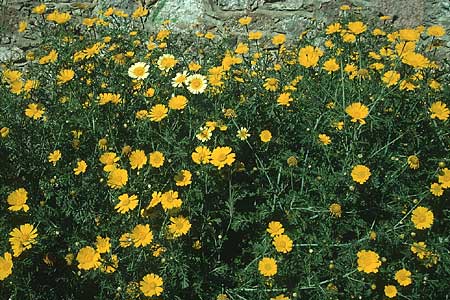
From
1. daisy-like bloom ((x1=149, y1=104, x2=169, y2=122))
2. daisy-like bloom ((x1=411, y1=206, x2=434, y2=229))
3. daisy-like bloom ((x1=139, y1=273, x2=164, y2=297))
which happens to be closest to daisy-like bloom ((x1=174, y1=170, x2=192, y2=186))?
daisy-like bloom ((x1=149, y1=104, x2=169, y2=122))

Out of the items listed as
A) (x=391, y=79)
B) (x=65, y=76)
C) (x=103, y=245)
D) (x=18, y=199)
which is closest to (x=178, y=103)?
(x=65, y=76)

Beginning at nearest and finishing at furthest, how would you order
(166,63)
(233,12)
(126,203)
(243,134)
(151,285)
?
(151,285) < (126,203) < (243,134) < (166,63) < (233,12)

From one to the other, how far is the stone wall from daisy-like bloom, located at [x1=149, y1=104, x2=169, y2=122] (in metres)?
1.69

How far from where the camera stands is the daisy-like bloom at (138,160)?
2859 mm

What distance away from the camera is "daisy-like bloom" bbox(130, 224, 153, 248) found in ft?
8.68

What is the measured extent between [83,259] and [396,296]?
4.80ft

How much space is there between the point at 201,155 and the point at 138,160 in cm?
29

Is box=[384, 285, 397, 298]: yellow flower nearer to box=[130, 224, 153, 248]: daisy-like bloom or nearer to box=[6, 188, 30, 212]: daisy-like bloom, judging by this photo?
box=[130, 224, 153, 248]: daisy-like bloom

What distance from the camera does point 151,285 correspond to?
2658 mm

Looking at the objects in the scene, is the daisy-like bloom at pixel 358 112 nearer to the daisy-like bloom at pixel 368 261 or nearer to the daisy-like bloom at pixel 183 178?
the daisy-like bloom at pixel 368 261

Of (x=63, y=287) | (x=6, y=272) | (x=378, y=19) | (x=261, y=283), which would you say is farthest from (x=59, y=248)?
(x=378, y=19)

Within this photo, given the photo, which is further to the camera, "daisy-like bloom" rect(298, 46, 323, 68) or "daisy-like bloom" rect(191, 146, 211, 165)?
"daisy-like bloom" rect(298, 46, 323, 68)

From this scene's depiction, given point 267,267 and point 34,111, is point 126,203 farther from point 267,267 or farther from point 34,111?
point 34,111

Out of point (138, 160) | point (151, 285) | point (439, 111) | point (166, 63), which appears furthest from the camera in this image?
point (166, 63)
